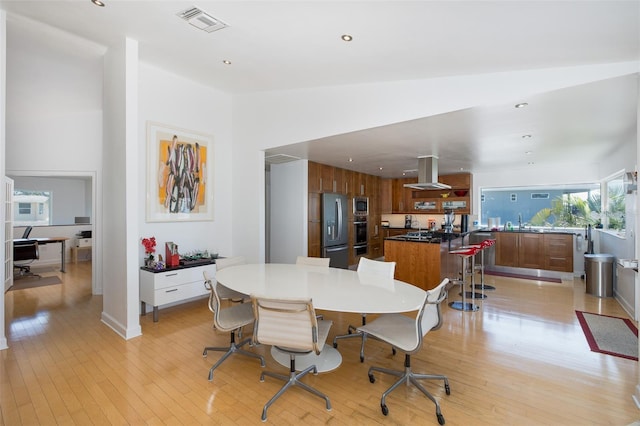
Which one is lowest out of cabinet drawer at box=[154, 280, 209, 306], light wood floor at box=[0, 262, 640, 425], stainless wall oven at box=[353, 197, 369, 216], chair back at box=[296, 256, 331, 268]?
light wood floor at box=[0, 262, 640, 425]

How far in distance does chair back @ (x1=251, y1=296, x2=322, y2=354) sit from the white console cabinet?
2232 millimetres

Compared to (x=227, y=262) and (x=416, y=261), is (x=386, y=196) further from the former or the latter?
(x=227, y=262)

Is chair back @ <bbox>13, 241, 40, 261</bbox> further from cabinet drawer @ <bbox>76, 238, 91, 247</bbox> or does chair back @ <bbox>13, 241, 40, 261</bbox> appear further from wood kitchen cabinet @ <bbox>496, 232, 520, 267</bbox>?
wood kitchen cabinet @ <bbox>496, 232, 520, 267</bbox>

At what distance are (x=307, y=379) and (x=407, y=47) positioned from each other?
9.55 ft

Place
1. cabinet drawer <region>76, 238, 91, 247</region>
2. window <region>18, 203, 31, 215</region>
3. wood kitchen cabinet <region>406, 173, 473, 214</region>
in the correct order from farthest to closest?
window <region>18, 203, 31, 215</region>, cabinet drawer <region>76, 238, 91, 247</region>, wood kitchen cabinet <region>406, 173, 473, 214</region>

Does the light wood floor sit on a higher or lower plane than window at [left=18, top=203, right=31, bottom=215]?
lower

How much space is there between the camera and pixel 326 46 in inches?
113

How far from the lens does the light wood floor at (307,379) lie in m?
2.08

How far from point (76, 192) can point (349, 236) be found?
26.9 feet

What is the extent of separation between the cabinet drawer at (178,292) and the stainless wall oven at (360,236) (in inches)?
154

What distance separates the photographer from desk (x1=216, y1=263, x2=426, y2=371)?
215 cm

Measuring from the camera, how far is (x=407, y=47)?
267 cm

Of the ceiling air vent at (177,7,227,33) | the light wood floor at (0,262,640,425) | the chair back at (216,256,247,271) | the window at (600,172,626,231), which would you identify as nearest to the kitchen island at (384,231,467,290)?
the light wood floor at (0,262,640,425)

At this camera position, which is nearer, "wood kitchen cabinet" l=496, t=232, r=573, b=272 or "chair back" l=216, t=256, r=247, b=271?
"chair back" l=216, t=256, r=247, b=271
